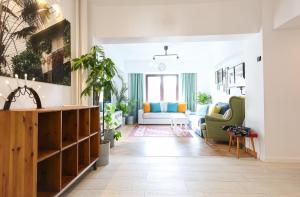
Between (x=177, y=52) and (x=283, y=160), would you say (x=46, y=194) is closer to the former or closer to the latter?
(x=283, y=160)

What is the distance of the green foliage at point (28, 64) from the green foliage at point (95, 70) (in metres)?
0.77

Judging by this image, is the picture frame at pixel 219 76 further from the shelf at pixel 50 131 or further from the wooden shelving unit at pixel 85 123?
the shelf at pixel 50 131

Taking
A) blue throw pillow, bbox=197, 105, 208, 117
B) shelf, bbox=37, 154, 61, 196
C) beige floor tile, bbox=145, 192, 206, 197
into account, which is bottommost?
beige floor tile, bbox=145, 192, 206, 197

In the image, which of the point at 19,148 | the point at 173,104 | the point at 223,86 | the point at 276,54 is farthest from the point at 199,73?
the point at 19,148

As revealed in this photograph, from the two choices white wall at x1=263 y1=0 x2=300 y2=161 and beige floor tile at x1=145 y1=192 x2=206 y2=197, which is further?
white wall at x1=263 y1=0 x2=300 y2=161

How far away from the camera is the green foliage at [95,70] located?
3074 millimetres

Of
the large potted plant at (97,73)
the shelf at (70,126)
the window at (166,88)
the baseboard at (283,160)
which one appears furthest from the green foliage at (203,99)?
the shelf at (70,126)

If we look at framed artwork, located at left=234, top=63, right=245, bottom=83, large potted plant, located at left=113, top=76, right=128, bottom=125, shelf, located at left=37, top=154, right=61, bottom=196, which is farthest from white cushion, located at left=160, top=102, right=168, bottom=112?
shelf, located at left=37, top=154, right=61, bottom=196

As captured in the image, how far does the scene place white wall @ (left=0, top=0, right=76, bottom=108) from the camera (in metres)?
1.96

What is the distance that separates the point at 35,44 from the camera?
227cm

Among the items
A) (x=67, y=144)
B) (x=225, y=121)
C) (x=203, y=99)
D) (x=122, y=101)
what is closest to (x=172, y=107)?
(x=203, y=99)

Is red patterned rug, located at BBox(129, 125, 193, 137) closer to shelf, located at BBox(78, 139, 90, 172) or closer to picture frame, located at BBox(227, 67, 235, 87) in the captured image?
picture frame, located at BBox(227, 67, 235, 87)

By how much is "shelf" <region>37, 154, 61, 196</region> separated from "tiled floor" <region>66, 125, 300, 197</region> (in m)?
0.34

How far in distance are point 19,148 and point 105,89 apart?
1.74 metres
